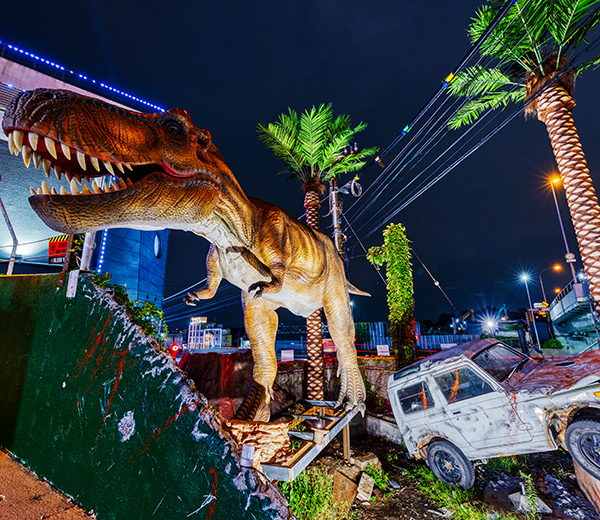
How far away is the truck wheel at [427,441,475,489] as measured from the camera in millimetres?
4680

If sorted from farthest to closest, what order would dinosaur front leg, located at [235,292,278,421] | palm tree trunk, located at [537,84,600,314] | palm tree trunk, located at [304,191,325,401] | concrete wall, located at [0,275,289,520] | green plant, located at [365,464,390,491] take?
palm tree trunk, located at [304,191,325,401], palm tree trunk, located at [537,84,600,314], green plant, located at [365,464,390,491], dinosaur front leg, located at [235,292,278,421], concrete wall, located at [0,275,289,520]

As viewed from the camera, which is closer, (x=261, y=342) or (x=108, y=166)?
(x=108, y=166)

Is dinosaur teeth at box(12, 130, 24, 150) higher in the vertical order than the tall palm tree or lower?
lower

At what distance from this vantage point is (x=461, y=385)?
4879 millimetres

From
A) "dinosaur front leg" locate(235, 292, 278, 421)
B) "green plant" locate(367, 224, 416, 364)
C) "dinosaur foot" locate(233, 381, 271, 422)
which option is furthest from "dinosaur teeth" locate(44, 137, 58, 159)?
"green plant" locate(367, 224, 416, 364)

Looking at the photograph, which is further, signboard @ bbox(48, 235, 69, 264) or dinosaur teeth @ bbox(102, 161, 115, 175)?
signboard @ bbox(48, 235, 69, 264)

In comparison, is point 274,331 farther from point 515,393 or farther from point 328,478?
point 515,393

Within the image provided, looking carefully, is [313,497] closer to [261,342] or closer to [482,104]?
[261,342]

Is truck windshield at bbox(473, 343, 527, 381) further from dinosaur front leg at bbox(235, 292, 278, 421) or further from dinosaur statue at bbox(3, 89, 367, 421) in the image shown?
dinosaur statue at bbox(3, 89, 367, 421)

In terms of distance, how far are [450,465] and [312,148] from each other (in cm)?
757

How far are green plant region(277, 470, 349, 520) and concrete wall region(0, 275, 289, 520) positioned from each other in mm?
2724

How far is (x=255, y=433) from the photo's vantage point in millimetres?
2309

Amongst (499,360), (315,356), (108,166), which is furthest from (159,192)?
(315,356)

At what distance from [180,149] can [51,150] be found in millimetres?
720
